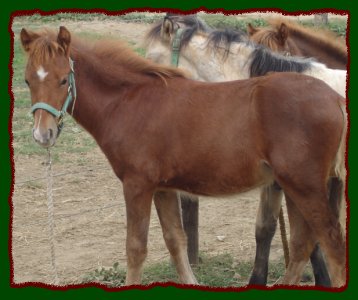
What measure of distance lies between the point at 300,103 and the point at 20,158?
17.8ft

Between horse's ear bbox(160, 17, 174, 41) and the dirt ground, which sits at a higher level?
horse's ear bbox(160, 17, 174, 41)

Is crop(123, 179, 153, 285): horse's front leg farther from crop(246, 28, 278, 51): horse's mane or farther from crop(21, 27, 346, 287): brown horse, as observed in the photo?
crop(246, 28, 278, 51): horse's mane

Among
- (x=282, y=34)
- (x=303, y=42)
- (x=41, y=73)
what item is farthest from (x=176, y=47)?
(x=303, y=42)

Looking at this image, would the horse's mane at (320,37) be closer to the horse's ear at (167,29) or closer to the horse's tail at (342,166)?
the horse's ear at (167,29)

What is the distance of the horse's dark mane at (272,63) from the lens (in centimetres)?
545

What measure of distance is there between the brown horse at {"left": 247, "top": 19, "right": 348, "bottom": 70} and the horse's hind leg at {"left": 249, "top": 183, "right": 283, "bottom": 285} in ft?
5.76

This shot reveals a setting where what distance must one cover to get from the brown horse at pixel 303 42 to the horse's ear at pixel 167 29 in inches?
40.5

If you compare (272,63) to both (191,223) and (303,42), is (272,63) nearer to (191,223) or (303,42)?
(191,223)

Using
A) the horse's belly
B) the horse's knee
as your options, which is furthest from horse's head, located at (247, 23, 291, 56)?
the horse's knee

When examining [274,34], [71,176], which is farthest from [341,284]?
[71,176]

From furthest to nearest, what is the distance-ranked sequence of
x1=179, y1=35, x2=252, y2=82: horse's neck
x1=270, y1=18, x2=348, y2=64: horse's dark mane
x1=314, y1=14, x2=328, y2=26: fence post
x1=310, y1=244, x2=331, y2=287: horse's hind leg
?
x1=314, y1=14, x2=328, y2=26: fence post
x1=270, y1=18, x2=348, y2=64: horse's dark mane
x1=179, y1=35, x2=252, y2=82: horse's neck
x1=310, y1=244, x2=331, y2=287: horse's hind leg

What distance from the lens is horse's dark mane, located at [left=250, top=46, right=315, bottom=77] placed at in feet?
17.9

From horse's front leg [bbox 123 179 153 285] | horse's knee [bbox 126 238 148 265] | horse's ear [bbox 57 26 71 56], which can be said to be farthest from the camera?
horse's knee [bbox 126 238 148 265]

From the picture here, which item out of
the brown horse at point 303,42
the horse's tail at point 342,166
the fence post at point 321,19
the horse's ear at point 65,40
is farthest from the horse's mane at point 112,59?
the fence post at point 321,19
